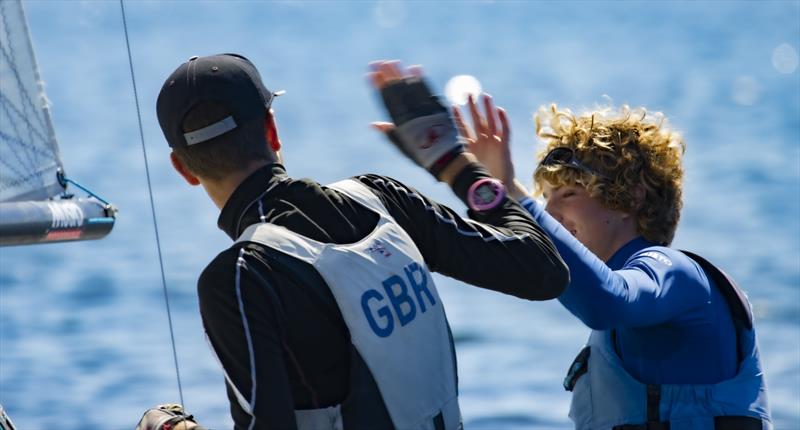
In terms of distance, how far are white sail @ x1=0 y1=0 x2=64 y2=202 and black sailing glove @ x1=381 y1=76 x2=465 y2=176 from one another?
162 centimetres

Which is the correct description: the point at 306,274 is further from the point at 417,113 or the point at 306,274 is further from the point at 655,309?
the point at 655,309

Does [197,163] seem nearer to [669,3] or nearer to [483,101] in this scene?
[483,101]

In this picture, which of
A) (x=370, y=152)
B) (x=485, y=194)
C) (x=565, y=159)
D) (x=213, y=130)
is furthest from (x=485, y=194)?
(x=370, y=152)

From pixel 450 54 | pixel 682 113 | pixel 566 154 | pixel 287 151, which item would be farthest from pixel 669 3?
pixel 566 154

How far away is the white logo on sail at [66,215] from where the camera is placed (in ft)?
10.7

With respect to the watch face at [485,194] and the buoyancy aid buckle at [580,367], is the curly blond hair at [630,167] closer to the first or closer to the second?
the buoyancy aid buckle at [580,367]

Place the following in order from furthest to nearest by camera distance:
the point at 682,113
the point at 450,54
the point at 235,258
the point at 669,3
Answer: the point at 669,3, the point at 450,54, the point at 682,113, the point at 235,258

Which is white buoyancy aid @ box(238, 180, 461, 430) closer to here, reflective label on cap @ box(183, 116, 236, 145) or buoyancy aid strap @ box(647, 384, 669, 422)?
reflective label on cap @ box(183, 116, 236, 145)

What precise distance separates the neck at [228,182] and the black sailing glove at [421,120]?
26 centimetres

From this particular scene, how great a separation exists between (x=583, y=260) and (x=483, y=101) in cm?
36

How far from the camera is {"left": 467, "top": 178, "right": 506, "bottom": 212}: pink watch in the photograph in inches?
86.4

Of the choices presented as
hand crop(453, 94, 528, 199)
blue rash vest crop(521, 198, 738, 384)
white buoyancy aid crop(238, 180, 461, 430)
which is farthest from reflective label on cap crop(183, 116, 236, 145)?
blue rash vest crop(521, 198, 738, 384)

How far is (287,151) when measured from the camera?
18344 millimetres

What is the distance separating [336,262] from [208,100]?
33 centimetres
